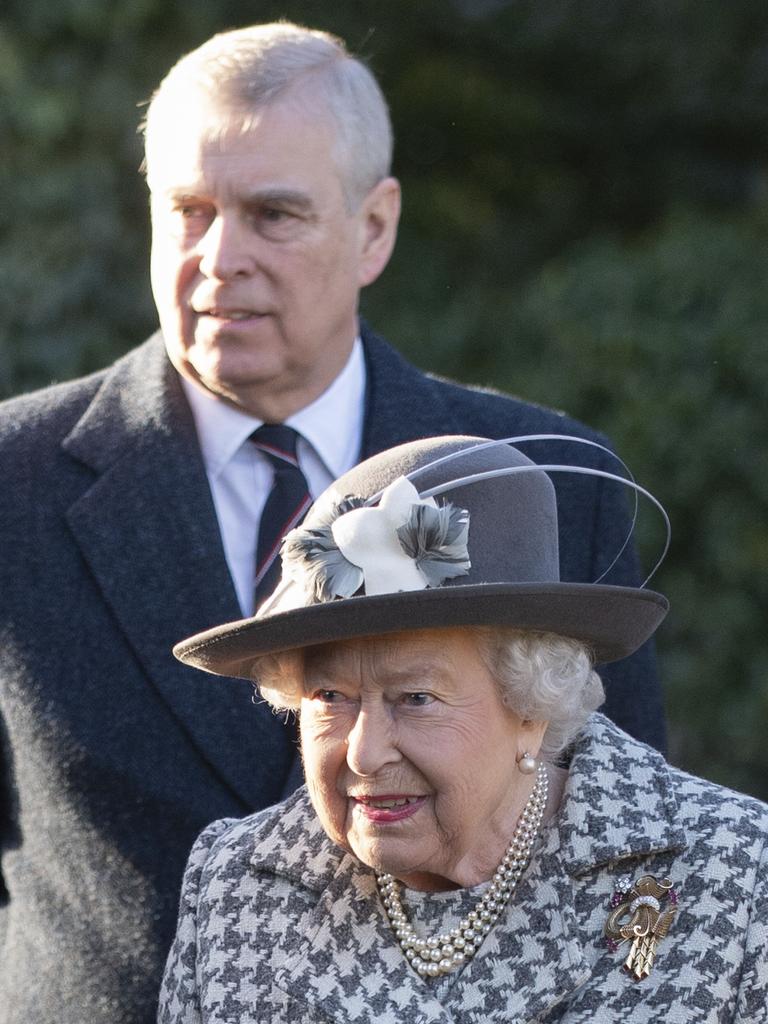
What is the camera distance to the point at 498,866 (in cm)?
261

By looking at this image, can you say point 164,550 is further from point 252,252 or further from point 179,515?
point 252,252

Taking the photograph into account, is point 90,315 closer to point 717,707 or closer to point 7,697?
point 717,707

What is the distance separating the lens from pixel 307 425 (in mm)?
3418

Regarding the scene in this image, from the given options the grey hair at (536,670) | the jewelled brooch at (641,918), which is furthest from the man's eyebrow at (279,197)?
the jewelled brooch at (641,918)

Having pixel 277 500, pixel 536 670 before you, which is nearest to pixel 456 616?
pixel 536 670

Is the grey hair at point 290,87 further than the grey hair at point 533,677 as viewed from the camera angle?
Yes

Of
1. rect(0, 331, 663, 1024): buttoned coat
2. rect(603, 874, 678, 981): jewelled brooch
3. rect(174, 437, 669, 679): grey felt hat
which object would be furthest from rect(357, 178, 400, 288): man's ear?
rect(603, 874, 678, 981): jewelled brooch

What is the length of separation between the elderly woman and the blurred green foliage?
3.51 meters

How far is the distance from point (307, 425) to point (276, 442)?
0.07 m

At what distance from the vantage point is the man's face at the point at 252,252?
10.6ft

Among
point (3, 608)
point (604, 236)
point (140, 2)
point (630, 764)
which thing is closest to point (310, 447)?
point (3, 608)

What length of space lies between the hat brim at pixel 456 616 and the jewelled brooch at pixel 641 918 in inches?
13.7

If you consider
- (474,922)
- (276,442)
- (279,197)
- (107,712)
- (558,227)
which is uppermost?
(279,197)

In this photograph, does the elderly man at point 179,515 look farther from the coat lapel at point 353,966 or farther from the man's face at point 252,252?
the coat lapel at point 353,966
